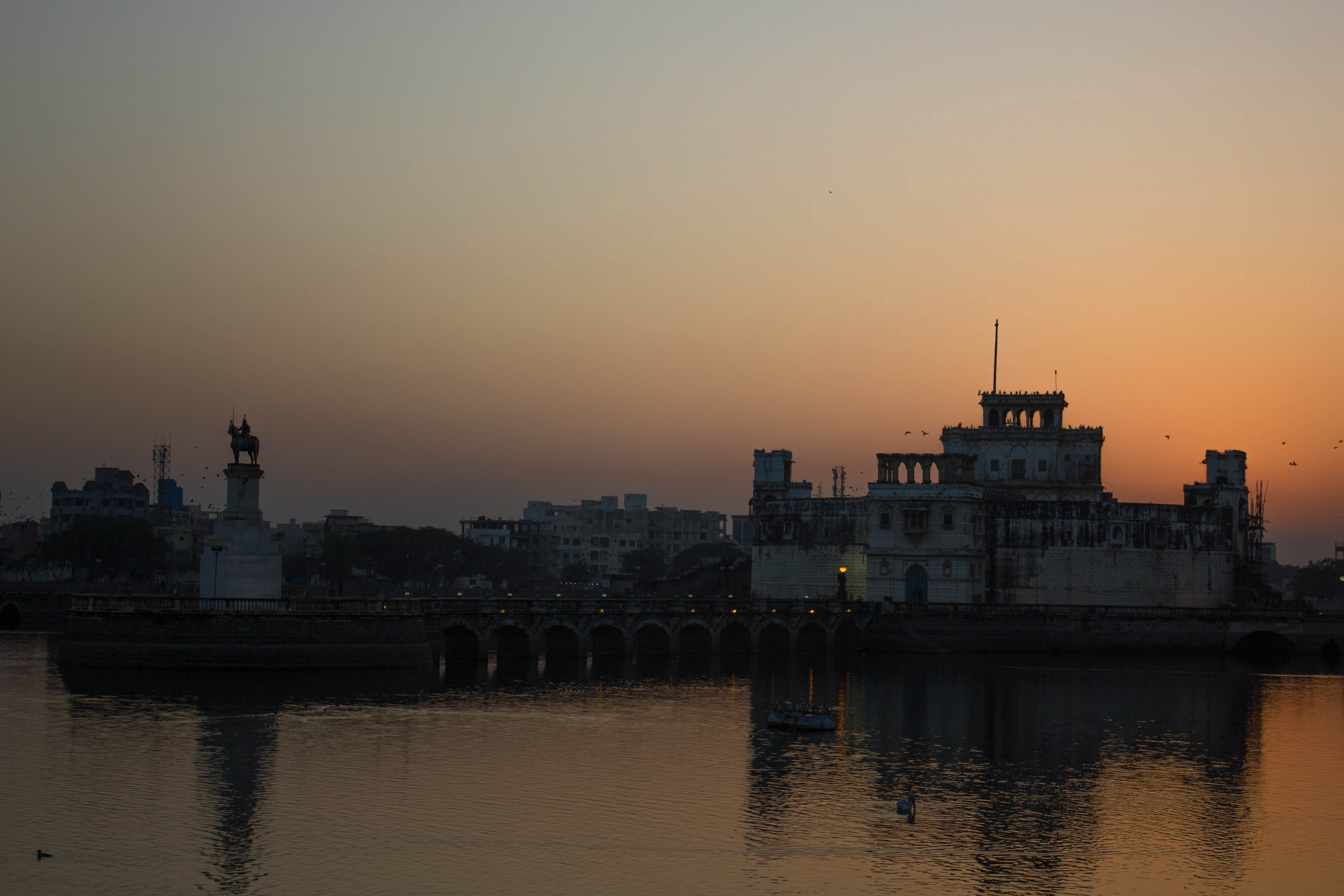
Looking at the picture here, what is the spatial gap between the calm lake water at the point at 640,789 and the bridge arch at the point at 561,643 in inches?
557

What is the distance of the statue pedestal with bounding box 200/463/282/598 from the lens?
2899 inches

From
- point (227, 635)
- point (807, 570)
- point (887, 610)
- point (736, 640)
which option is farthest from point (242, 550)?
point (807, 570)

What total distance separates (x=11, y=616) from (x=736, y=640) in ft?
231

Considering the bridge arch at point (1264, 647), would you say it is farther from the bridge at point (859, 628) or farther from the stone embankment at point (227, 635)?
the stone embankment at point (227, 635)

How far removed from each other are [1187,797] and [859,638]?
5096 cm

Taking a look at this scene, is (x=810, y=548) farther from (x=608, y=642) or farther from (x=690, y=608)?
(x=608, y=642)

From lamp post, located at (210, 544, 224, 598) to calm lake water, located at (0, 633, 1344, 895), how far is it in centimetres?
465

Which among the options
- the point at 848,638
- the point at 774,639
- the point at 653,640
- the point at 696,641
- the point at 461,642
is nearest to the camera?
the point at 461,642

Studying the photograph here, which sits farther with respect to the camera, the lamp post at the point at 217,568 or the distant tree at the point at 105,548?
the distant tree at the point at 105,548

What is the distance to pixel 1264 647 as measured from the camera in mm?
110938

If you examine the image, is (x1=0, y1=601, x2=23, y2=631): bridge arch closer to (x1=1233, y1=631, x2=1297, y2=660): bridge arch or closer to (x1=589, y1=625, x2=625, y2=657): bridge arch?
(x1=589, y1=625, x2=625, y2=657): bridge arch

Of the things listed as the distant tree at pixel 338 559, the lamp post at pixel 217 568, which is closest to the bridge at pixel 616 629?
the lamp post at pixel 217 568

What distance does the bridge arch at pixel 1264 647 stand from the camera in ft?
351

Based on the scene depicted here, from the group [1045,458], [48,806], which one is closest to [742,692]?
[48,806]
